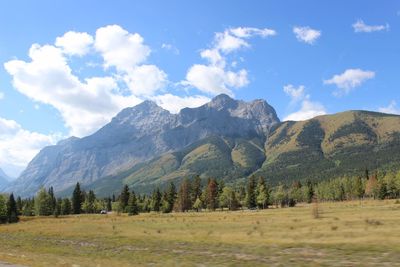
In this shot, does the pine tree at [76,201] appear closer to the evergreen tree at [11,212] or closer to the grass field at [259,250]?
the evergreen tree at [11,212]

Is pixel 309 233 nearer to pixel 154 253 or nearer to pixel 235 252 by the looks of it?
pixel 235 252

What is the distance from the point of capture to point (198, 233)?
50656mm

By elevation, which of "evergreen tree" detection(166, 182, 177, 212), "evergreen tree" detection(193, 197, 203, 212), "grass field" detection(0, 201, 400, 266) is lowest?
"grass field" detection(0, 201, 400, 266)

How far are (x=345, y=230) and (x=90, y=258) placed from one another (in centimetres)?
2257

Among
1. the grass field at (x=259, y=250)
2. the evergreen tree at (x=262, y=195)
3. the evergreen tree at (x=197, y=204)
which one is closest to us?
the grass field at (x=259, y=250)

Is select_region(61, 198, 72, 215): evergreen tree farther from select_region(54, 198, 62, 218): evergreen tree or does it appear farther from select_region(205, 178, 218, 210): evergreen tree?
select_region(205, 178, 218, 210): evergreen tree

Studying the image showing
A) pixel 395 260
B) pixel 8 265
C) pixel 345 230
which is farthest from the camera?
pixel 345 230

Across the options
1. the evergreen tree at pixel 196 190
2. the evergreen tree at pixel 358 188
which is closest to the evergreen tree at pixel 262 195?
the evergreen tree at pixel 196 190

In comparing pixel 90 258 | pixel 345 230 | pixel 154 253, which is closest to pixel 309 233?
pixel 345 230

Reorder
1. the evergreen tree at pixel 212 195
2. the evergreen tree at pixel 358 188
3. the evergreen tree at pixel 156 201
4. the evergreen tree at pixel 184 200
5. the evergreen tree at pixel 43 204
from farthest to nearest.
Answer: the evergreen tree at pixel 358 188
the evergreen tree at pixel 43 204
the evergreen tree at pixel 156 201
the evergreen tree at pixel 212 195
the evergreen tree at pixel 184 200

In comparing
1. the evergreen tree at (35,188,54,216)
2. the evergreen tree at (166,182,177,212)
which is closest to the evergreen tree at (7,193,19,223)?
the evergreen tree at (35,188,54,216)

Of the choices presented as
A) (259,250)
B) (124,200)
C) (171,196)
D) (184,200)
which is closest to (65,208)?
(124,200)

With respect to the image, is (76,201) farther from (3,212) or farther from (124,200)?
(3,212)

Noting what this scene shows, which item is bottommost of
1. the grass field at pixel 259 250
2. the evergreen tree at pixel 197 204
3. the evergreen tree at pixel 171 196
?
the grass field at pixel 259 250
